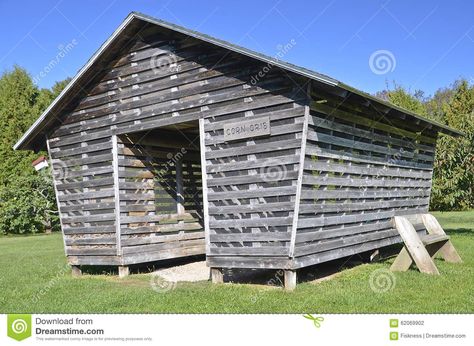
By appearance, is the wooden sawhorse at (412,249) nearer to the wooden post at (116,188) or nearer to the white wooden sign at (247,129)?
the white wooden sign at (247,129)

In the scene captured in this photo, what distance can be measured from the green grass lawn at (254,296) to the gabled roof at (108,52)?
317 centimetres

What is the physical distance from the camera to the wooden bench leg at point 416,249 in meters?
8.90

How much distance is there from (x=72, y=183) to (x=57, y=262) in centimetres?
371

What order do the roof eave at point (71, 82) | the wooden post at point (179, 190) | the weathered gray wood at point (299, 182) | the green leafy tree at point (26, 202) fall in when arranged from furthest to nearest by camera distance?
the green leafy tree at point (26, 202) < the wooden post at point (179, 190) < the roof eave at point (71, 82) < the weathered gray wood at point (299, 182)

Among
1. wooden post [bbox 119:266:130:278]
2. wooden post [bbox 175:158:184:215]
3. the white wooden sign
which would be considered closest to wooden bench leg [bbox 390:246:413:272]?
the white wooden sign

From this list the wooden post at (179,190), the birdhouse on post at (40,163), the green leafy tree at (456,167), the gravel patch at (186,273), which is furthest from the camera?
the birdhouse on post at (40,163)

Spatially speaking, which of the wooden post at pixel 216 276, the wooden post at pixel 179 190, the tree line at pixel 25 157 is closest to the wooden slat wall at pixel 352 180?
the wooden post at pixel 216 276

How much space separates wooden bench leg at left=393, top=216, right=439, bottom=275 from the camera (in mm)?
8898

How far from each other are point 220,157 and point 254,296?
102 inches

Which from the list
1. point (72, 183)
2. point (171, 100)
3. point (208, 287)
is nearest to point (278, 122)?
point (171, 100)

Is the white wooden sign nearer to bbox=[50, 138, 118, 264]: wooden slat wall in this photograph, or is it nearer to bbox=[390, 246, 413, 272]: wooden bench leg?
bbox=[50, 138, 118, 264]: wooden slat wall

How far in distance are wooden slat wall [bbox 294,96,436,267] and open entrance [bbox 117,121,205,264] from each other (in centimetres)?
296

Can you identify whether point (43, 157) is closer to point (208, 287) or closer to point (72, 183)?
point (72, 183)

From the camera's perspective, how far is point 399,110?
30.8 feet
